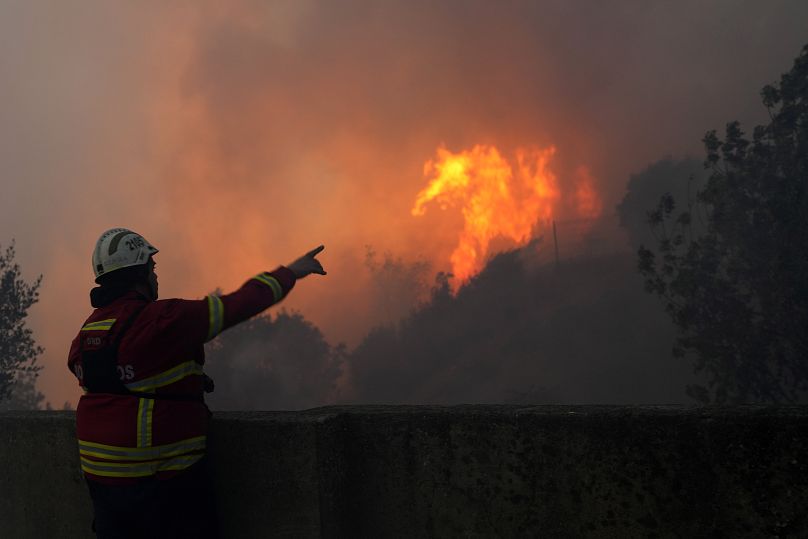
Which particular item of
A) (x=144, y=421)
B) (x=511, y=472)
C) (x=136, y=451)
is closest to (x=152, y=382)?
(x=144, y=421)

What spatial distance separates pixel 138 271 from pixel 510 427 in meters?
1.83

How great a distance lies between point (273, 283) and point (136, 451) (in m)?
0.88

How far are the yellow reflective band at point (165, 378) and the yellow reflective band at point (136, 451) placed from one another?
0.81 ft

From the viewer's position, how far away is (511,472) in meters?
2.44

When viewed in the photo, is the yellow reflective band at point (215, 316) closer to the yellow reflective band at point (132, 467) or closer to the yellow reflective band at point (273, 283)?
the yellow reflective band at point (273, 283)

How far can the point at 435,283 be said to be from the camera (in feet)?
457

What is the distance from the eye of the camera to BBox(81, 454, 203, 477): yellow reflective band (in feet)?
7.90

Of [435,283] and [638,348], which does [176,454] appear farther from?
[435,283]

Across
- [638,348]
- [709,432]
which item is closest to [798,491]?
[709,432]

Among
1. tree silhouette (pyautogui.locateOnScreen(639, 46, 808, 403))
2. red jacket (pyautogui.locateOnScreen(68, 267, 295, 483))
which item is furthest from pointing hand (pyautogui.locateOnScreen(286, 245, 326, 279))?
tree silhouette (pyautogui.locateOnScreen(639, 46, 808, 403))

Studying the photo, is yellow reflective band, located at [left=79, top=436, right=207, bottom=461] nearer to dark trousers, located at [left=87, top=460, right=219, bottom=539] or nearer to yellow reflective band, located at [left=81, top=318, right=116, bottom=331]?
dark trousers, located at [left=87, top=460, right=219, bottom=539]

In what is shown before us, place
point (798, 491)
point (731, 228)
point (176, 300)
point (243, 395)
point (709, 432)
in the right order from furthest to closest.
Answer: point (243, 395) < point (731, 228) < point (176, 300) < point (709, 432) < point (798, 491)

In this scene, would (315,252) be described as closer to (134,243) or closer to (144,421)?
(134,243)

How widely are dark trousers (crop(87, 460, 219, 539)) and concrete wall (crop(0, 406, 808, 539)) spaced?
0.28 m
